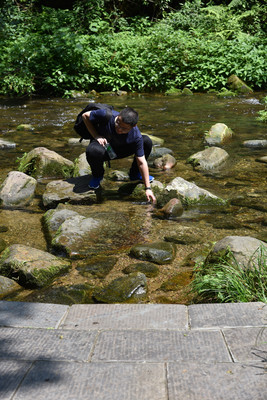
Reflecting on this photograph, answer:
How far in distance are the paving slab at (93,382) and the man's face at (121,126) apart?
10.2ft

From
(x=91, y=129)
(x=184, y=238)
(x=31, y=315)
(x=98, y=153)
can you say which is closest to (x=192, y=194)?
(x=184, y=238)

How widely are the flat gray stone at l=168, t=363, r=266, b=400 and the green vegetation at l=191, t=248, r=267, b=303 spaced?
2.43ft

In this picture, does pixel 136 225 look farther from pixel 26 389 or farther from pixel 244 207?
pixel 26 389

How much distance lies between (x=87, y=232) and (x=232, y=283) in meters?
1.88

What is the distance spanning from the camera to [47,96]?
43.8 ft

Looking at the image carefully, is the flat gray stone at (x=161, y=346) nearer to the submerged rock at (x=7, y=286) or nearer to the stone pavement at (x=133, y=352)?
the stone pavement at (x=133, y=352)

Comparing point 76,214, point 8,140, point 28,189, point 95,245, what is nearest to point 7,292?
point 95,245

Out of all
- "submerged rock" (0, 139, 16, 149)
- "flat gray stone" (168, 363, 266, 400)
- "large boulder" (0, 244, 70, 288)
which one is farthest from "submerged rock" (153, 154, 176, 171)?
"flat gray stone" (168, 363, 266, 400)

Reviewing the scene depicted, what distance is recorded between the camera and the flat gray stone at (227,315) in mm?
2512

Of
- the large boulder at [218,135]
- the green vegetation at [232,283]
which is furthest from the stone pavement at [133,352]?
the large boulder at [218,135]

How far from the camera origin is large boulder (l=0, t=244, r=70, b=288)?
362 centimetres

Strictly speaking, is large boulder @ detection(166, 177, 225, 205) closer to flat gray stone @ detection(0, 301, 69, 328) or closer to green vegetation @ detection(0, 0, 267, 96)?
flat gray stone @ detection(0, 301, 69, 328)

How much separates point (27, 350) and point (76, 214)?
258cm

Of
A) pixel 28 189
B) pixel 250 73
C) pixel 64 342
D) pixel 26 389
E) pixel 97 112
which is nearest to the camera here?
pixel 26 389
